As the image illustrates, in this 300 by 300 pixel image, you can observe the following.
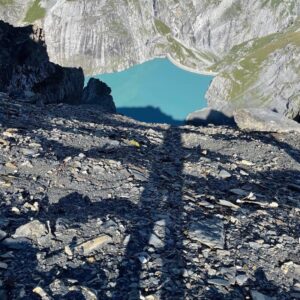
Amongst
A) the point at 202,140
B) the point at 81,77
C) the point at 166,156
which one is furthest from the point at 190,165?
the point at 81,77

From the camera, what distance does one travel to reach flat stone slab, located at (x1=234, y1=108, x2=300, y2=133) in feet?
108

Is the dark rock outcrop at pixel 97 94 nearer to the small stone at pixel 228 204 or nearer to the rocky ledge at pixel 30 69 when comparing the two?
the rocky ledge at pixel 30 69

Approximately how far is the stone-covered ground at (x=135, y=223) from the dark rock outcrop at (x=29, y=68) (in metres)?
30.9

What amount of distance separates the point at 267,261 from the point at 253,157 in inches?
480

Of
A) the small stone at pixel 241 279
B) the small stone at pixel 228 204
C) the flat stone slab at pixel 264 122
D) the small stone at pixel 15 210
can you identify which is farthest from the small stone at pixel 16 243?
the flat stone slab at pixel 264 122

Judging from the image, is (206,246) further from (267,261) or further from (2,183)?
(2,183)

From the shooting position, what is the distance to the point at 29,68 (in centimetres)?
5131

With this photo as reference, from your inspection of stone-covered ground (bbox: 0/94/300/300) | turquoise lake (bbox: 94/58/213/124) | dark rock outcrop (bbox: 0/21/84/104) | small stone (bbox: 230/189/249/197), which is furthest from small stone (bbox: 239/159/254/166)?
turquoise lake (bbox: 94/58/213/124)

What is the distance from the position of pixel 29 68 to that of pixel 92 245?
44.7 metres

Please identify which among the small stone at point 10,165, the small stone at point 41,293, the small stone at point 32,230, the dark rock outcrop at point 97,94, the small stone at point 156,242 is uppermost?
the dark rock outcrop at point 97,94

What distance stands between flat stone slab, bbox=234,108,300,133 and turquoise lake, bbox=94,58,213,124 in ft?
311

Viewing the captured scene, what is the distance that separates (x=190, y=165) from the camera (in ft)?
59.6

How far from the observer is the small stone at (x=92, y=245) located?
956 centimetres

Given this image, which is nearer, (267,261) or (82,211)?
(267,261)
